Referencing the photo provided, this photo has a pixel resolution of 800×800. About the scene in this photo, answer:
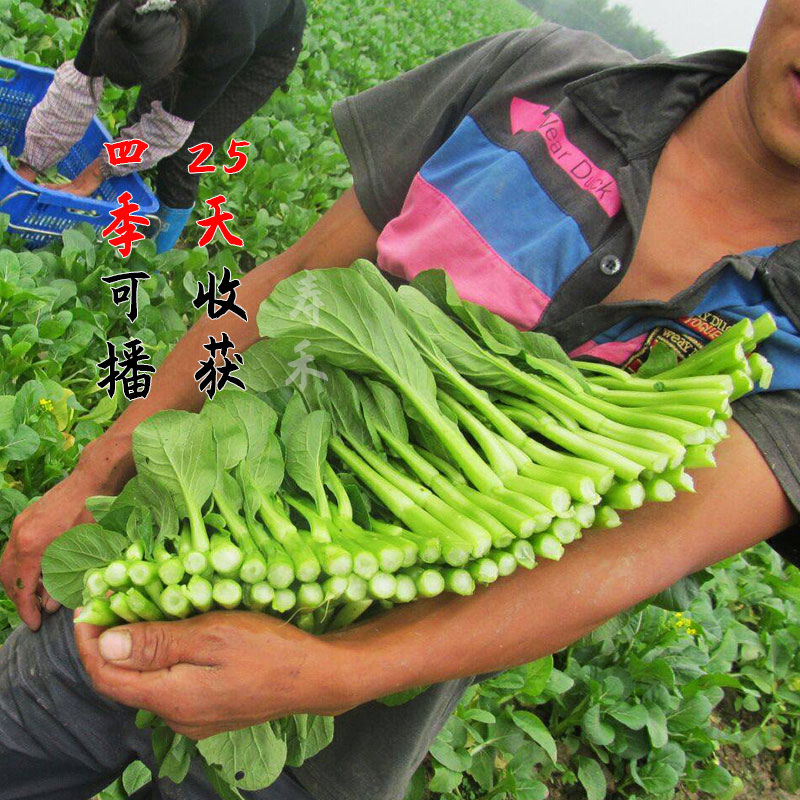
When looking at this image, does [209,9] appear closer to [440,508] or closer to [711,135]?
[711,135]

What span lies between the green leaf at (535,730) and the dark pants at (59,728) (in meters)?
1.59

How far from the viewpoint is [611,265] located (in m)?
1.37

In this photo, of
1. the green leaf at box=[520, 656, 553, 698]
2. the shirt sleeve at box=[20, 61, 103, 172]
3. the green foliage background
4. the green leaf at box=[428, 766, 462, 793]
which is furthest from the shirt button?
the green foliage background

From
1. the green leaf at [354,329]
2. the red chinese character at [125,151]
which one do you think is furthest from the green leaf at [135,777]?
the red chinese character at [125,151]

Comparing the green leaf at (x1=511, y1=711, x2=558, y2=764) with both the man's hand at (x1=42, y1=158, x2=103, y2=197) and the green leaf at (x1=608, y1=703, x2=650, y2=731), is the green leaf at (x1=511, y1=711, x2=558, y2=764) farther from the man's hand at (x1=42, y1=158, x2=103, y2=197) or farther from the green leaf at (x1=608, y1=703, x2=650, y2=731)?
the man's hand at (x1=42, y1=158, x2=103, y2=197)

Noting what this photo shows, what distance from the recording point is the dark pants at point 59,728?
1.56 meters

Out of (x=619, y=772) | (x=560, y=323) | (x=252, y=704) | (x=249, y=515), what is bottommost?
(x=619, y=772)

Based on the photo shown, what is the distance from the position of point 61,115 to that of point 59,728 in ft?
8.99

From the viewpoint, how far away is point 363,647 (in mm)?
1167

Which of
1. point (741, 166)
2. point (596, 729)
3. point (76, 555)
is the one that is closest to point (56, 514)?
point (76, 555)

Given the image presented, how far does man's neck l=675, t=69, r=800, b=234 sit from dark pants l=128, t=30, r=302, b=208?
9.57ft

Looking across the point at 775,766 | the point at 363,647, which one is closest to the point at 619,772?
the point at 775,766

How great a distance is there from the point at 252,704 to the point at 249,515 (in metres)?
0.26

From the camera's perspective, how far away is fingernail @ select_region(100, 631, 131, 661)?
1.09m
